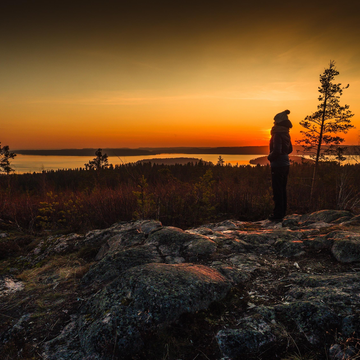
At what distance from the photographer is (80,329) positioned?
5.50ft

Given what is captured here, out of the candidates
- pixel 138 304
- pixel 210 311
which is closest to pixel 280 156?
pixel 210 311

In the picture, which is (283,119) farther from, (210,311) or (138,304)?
(138,304)

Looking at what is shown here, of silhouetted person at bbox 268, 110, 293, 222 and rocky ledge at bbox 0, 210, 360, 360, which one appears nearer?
rocky ledge at bbox 0, 210, 360, 360

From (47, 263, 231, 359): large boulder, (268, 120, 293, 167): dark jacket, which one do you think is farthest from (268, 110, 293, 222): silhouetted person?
(47, 263, 231, 359): large boulder

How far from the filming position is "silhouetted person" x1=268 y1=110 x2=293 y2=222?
17.1ft

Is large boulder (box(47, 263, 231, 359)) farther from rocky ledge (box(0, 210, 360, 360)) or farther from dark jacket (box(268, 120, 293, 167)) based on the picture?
dark jacket (box(268, 120, 293, 167))

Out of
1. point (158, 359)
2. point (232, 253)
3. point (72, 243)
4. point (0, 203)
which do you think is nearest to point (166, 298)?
point (158, 359)

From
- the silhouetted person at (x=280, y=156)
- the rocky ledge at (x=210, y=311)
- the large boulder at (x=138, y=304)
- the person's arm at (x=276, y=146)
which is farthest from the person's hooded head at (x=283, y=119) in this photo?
the large boulder at (x=138, y=304)

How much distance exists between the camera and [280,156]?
5383 mm

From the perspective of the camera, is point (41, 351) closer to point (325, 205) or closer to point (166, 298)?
point (166, 298)

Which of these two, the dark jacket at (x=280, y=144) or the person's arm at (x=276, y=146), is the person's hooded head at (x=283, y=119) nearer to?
the dark jacket at (x=280, y=144)

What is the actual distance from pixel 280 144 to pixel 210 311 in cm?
443

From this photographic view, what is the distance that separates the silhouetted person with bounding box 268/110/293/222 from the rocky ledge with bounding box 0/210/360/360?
2.70m

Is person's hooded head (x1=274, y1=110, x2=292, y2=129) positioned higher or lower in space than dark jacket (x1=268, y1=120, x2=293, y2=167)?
higher
